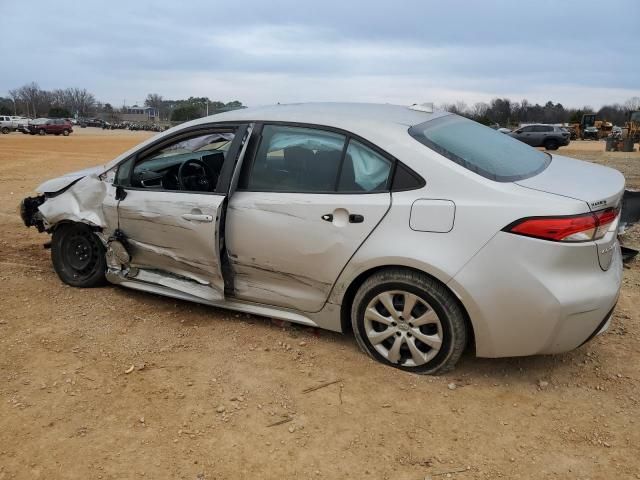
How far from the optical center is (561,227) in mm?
2830

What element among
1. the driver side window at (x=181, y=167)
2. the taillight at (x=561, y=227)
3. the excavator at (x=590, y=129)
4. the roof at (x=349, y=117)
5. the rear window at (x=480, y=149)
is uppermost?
the excavator at (x=590, y=129)

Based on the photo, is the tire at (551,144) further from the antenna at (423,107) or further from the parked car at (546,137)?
the antenna at (423,107)

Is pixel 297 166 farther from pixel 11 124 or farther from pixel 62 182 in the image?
pixel 11 124

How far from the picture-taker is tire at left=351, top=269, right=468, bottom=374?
312cm

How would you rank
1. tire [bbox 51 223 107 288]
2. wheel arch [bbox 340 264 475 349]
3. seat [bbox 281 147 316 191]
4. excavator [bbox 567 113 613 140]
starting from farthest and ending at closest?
1. excavator [bbox 567 113 613 140]
2. tire [bbox 51 223 107 288]
3. seat [bbox 281 147 316 191]
4. wheel arch [bbox 340 264 475 349]

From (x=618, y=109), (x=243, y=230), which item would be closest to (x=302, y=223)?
(x=243, y=230)

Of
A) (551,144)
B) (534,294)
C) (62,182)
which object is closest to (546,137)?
(551,144)

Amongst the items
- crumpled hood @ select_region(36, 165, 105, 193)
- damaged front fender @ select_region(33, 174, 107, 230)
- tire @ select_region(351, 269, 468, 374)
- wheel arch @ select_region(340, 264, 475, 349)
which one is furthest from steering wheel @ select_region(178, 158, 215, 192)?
tire @ select_region(351, 269, 468, 374)

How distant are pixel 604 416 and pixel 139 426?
2470 mm

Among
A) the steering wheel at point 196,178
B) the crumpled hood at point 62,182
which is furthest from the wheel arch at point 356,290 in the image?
the crumpled hood at point 62,182

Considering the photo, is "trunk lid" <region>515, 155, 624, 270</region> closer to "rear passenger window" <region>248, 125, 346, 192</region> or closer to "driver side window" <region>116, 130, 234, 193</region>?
"rear passenger window" <region>248, 125, 346, 192</region>

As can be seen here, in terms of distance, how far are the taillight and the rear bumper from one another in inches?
1.4

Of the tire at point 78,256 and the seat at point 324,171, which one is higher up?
the seat at point 324,171

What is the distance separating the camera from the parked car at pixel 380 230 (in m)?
2.92
